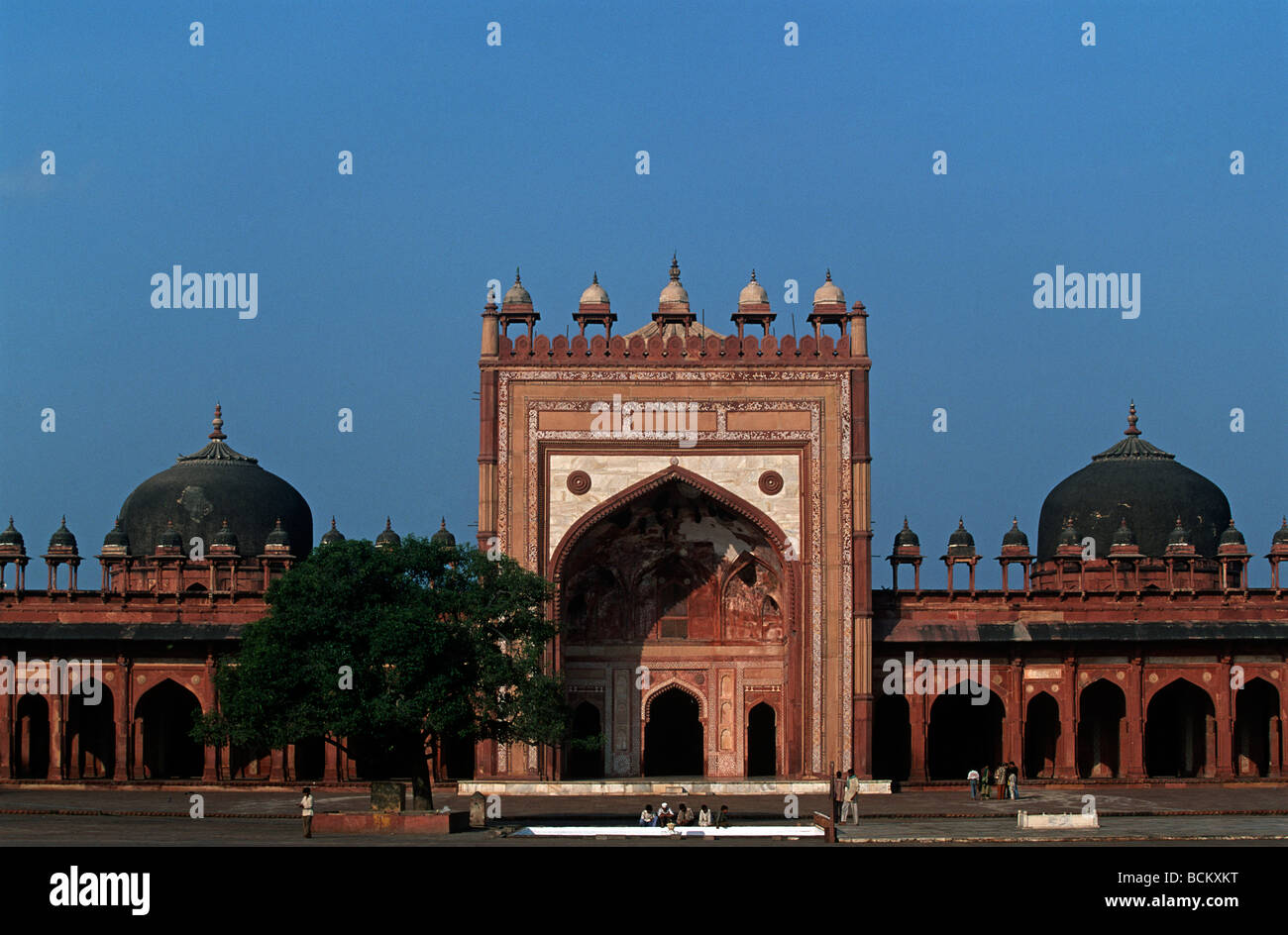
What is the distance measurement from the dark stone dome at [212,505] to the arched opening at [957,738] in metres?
17.9

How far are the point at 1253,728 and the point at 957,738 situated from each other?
6970 millimetres

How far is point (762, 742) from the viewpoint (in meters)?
45.2

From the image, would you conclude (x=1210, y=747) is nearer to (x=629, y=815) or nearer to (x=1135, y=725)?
(x=1135, y=725)

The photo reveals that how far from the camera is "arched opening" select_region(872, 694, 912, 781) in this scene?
4525 centimetres

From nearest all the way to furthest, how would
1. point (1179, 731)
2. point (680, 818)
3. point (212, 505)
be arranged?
1. point (680, 818)
2. point (1179, 731)
3. point (212, 505)

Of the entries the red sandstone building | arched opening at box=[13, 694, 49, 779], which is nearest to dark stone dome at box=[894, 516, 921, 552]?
the red sandstone building

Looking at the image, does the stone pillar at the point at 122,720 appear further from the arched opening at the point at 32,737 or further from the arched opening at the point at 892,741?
the arched opening at the point at 892,741

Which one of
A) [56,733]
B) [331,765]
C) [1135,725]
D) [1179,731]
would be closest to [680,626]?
[331,765]

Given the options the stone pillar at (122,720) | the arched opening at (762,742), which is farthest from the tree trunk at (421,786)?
the arched opening at (762,742)
